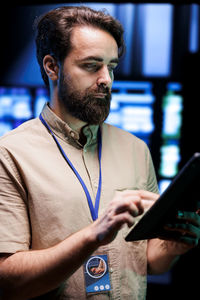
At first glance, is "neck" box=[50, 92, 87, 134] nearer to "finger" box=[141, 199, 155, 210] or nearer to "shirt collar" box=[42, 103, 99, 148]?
"shirt collar" box=[42, 103, 99, 148]

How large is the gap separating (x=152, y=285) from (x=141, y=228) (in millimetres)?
2675

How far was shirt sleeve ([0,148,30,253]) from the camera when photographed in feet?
4.21

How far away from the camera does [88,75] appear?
1.48m

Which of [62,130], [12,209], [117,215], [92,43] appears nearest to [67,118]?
[62,130]

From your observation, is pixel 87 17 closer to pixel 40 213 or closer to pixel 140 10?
pixel 40 213

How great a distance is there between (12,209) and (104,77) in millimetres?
584

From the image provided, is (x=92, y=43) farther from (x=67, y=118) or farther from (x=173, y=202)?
(x=173, y=202)

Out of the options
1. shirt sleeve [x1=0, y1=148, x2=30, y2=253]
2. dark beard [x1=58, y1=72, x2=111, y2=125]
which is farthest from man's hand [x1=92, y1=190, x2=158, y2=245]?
dark beard [x1=58, y1=72, x2=111, y2=125]

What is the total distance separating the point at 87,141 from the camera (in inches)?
60.5

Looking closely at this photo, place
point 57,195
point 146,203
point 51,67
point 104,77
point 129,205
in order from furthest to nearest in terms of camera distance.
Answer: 1. point 51,67
2. point 104,77
3. point 57,195
4. point 146,203
5. point 129,205

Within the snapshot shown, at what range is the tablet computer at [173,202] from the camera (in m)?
1.05

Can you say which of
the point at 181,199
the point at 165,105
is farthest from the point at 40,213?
the point at 165,105

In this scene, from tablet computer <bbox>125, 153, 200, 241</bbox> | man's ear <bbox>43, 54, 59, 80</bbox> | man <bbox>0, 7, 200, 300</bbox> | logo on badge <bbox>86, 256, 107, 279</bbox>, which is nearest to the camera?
tablet computer <bbox>125, 153, 200, 241</bbox>

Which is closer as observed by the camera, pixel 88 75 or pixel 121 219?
pixel 121 219
